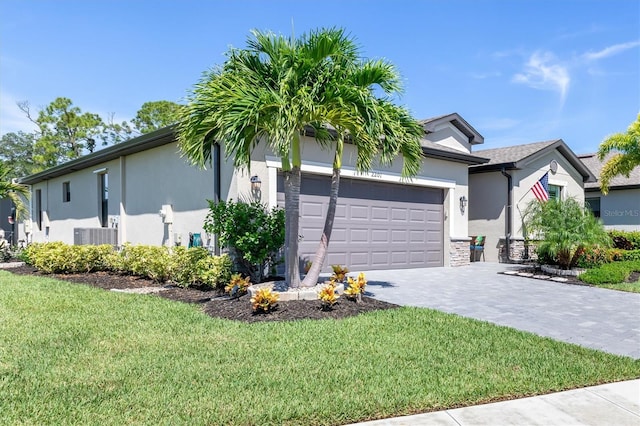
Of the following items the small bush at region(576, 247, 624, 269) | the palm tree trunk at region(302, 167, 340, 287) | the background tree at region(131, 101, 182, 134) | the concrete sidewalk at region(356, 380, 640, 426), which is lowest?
the concrete sidewalk at region(356, 380, 640, 426)

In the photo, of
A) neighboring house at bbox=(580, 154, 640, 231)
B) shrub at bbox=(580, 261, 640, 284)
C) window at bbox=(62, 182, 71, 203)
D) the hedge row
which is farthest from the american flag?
window at bbox=(62, 182, 71, 203)

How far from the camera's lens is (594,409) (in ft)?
10.8

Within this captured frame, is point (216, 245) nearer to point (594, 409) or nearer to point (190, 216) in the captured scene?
point (190, 216)

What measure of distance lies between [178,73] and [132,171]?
3.72 m

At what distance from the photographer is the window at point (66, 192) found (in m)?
17.3

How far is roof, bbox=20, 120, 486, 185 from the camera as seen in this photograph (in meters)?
10.6

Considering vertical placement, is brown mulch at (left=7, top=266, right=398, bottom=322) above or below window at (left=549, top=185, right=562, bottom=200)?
below

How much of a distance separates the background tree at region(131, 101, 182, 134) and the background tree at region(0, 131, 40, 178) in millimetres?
14830

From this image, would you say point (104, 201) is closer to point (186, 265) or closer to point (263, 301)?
point (186, 265)

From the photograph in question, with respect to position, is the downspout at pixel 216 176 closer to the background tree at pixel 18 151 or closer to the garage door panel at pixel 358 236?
the garage door panel at pixel 358 236

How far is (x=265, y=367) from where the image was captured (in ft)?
13.2

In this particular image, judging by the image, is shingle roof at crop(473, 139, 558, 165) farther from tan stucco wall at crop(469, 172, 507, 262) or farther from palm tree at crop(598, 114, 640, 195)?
palm tree at crop(598, 114, 640, 195)

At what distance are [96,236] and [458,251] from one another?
1152 centimetres

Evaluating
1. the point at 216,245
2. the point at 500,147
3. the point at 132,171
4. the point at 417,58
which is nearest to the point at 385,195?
the point at 417,58
